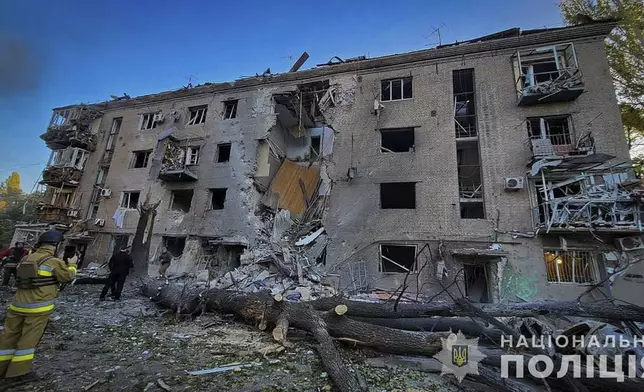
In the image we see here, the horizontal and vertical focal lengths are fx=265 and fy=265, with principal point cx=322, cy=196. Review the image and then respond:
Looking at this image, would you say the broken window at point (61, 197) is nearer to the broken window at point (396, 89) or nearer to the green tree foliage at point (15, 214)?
the green tree foliage at point (15, 214)

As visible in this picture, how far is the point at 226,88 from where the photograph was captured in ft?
54.9

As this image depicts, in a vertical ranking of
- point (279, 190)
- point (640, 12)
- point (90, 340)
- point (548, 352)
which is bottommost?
point (90, 340)

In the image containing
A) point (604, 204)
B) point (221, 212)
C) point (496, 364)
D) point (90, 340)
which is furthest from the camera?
point (221, 212)

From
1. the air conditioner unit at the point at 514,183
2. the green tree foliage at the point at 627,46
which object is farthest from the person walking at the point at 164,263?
the green tree foliage at the point at 627,46

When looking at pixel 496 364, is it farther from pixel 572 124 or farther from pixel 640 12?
pixel 640 12

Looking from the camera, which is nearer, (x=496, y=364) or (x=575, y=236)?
(x=496, y=364)

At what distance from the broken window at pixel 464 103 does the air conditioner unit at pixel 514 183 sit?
2.88m

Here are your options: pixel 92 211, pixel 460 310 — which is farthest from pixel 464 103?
pixel 92 211

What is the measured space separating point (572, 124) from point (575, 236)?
4.76 metres

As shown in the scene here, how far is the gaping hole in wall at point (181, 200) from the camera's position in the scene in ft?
51.9

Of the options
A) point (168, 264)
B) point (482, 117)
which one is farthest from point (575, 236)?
point (168, 264)

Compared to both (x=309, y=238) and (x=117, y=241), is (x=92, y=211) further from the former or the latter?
(x=309, y=238)

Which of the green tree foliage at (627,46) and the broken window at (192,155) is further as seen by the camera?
the broken window at (192,155)

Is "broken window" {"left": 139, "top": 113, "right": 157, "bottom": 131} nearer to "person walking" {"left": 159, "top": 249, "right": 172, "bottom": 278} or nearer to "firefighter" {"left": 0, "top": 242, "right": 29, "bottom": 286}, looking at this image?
"person walking" {"left": 159, "top": 249, "right": 172, "bottom": 278}
